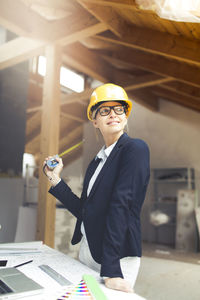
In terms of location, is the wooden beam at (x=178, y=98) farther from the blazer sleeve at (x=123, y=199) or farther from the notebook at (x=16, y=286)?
the notebook at (x=16, y=286)

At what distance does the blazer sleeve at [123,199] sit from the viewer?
0.92 meters

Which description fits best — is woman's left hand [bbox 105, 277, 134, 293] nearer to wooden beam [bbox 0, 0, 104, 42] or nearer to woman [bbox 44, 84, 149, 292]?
woman [bbox 44, 84, 149, 292]

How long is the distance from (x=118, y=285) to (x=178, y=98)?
19.4 ft

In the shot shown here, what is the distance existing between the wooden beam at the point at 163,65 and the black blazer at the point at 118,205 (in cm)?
336

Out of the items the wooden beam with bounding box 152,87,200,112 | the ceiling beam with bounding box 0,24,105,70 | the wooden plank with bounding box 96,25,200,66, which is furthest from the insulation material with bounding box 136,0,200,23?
the wooden beam with bounding box 152,87,200,112

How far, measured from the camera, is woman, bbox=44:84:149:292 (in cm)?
95

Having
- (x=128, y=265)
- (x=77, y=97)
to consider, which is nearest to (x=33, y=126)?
(x=77, y=97)

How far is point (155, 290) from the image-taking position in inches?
123

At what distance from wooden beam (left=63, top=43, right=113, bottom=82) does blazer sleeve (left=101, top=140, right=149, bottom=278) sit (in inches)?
131

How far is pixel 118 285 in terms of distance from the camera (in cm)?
83

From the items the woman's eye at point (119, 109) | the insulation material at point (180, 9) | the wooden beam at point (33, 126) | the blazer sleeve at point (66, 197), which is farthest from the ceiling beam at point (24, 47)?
the wooden beam at point (33, 126)

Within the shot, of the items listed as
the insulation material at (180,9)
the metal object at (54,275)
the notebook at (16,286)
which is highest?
the insulation material at (180,9)

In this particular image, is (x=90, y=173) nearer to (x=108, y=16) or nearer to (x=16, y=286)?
(x=16, y=286)

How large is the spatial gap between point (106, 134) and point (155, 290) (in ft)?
8.34
